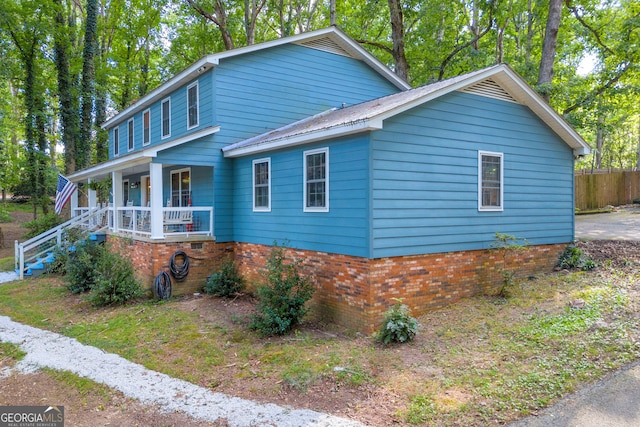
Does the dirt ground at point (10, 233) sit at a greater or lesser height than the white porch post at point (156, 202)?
lesser

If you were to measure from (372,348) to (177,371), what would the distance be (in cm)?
308

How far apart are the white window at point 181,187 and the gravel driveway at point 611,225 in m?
12.7

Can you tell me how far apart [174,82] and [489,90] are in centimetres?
955

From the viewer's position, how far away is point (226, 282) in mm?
10625

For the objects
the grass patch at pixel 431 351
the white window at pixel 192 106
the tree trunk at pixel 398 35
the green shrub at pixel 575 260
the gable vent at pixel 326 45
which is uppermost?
the tree trunk at pixel 398 35

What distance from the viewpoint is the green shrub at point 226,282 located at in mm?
10578

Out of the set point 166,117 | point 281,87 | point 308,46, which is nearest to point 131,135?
point 166,117

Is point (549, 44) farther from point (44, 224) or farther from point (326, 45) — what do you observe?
point (44, 224)

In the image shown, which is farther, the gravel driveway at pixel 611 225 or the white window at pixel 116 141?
the white window at pixel 116 141

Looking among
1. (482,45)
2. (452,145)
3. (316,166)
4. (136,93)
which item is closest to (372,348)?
(316,166)

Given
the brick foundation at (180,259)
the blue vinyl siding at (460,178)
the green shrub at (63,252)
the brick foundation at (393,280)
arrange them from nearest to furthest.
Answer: the brick foundation at (393,280), the blue vinyl siding at (460,178), the brick foundation at (180,259), the green shrub at (63,252)

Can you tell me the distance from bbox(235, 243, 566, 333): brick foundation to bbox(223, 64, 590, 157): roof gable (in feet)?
8.03

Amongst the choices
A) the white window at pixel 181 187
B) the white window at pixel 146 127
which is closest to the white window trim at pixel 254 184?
the white window at pixel 181 187

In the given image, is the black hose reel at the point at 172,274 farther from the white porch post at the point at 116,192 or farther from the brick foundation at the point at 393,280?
the white porch post at the point at 116,192
